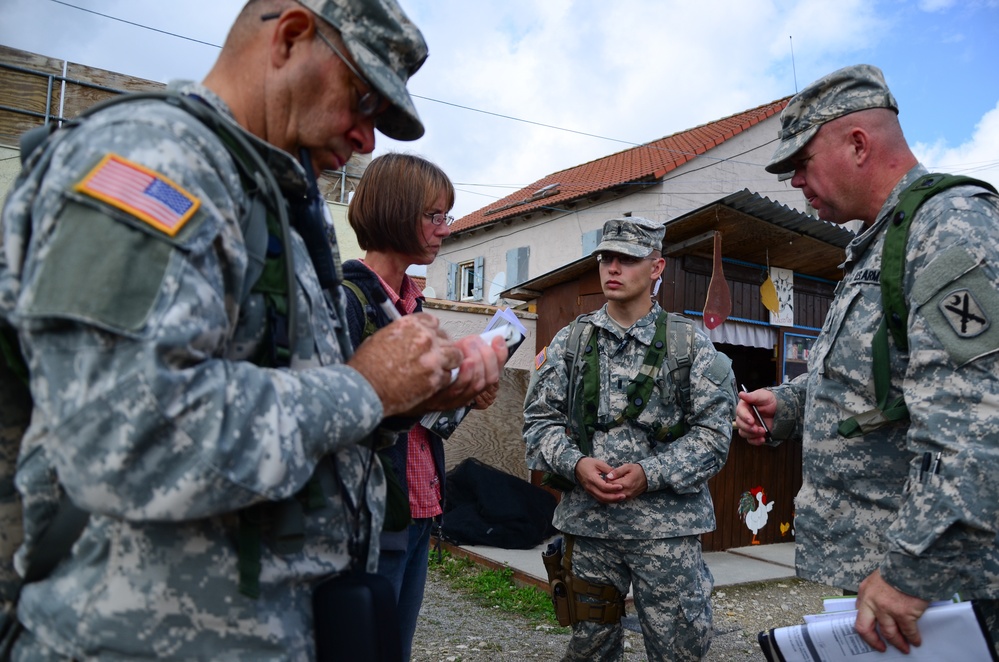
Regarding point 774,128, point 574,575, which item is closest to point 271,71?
→ point 574,575

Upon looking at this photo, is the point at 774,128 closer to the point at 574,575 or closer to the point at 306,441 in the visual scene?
A: the point at 574,575

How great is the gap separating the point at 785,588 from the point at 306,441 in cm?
629


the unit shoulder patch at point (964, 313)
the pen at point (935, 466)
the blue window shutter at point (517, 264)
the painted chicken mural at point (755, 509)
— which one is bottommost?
the painted chicken mural at point (755, 509)

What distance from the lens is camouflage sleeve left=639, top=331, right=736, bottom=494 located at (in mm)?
3133

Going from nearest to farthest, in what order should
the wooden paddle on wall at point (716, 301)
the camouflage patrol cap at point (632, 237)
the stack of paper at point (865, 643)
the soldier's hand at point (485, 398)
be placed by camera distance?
the stack of paper at point (865, 643) < the soldier's hand at point (485, 398) < the camouflage patrol cap at point (632, 237) < the wooden paddle on wall at point (716, 301)

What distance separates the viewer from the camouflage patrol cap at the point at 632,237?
11.8 ft

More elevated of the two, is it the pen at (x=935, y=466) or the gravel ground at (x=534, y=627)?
the pen at (x=935, y=466)

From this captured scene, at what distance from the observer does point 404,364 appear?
45.2 inches

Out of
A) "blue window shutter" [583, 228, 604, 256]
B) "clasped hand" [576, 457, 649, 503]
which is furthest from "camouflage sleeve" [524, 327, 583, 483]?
"blue window shutter" [583, 228, 604, 256]

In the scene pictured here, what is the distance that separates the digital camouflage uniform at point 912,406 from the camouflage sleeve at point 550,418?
1.29 meters

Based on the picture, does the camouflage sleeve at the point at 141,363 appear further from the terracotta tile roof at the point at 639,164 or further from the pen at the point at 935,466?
the terracotta tile roof at the point at 639,164

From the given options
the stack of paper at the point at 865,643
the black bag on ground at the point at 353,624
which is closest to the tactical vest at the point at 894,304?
the stack of paper at the point at 865,643

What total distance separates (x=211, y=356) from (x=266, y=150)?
410 mm

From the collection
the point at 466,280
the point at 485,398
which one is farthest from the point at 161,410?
the point at 466,280
